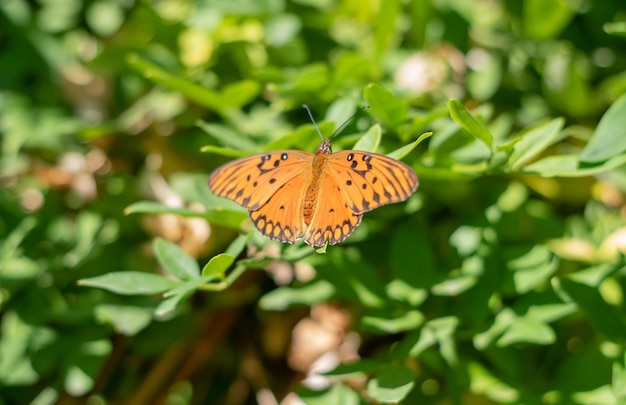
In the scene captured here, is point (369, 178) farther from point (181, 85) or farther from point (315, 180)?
point (181, 85)

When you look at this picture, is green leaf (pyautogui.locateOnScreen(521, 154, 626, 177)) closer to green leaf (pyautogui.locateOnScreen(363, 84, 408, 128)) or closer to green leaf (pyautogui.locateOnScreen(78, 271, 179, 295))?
green leaf (pyautogui.locateOnScreen(363, 84, 408, 128))

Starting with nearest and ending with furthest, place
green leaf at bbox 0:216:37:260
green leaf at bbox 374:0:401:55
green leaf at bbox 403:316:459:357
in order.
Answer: green leaf at bbox 403:316:459:357, green leaf at bbox 0:216:37:260, green leaf at bbox 374:0:401:55

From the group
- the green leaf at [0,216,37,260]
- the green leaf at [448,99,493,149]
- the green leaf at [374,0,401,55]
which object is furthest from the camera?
the green leaf at [374,0,401,55]

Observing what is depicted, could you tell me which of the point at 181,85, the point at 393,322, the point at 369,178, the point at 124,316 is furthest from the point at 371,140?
the point at 124,316

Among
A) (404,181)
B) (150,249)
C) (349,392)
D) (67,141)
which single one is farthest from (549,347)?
(67,141)

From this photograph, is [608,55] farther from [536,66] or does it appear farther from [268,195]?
[268,195]

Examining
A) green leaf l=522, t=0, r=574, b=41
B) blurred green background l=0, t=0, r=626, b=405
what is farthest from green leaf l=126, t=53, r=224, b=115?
green leaf l=522, t=0, r=574, b=41
